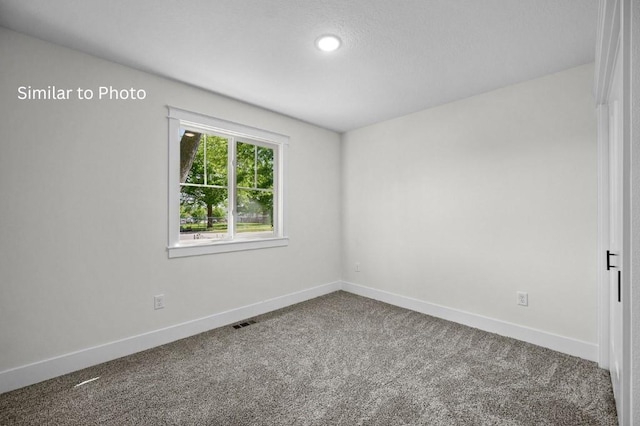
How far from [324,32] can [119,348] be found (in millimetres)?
2957

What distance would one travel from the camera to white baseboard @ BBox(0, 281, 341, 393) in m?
2.07

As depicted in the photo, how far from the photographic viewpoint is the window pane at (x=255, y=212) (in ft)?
11.6

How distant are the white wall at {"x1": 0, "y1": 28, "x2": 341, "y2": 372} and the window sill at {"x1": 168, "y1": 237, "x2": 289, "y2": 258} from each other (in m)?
0.08

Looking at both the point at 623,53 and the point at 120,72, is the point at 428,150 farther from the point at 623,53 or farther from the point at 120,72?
the point at 120,72

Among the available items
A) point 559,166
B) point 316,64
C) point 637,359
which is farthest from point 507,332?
point 316,64

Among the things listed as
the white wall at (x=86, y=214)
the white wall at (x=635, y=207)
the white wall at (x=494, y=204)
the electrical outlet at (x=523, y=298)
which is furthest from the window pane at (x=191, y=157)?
the electrical outlet at (x=523, y=298)

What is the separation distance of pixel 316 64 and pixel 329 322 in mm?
2561

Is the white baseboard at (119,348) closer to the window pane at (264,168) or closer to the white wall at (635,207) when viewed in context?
the window pane at (264,168)

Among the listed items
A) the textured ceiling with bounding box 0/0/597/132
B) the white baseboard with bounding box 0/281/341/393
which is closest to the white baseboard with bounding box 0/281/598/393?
the white baseboard with bounding box 0/281/341/393

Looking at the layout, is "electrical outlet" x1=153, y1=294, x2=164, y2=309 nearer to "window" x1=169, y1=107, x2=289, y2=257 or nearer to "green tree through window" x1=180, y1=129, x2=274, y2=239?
"window" x1=169, y1=107, x2=289, y2=257

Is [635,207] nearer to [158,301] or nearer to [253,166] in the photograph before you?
[158,301]

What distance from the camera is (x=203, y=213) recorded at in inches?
A: 126

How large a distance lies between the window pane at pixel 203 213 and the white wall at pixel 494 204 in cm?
198

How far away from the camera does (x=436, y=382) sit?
2119mm
